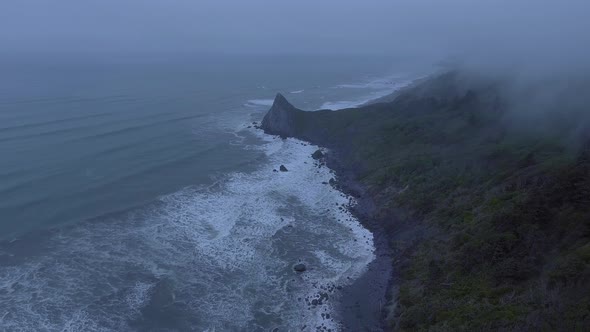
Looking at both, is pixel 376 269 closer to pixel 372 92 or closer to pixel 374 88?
pixel 372 92

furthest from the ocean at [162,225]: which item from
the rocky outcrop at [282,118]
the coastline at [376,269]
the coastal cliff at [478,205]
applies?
the coastal cliff at [478,205]

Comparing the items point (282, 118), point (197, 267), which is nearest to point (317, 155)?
point (282, 118)

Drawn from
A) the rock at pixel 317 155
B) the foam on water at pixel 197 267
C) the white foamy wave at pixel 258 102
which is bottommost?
the foam on water at pixel 197 267

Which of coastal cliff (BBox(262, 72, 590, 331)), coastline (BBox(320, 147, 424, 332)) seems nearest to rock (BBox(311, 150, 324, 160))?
coastal cliff (BBox(262, 72, 590, 331))

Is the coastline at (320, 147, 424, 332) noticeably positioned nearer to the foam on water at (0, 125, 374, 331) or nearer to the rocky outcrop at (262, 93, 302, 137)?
the foam on water at (0, 125, 374, 331)

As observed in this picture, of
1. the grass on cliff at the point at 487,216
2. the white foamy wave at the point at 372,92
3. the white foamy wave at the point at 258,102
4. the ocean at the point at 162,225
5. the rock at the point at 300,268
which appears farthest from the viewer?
the white foamy wave at the point at 258,102

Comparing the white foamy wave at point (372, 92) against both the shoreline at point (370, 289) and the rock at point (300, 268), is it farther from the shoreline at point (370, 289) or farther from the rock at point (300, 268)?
the rock at point (300, 268)

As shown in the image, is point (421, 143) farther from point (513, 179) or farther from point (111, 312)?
point (111, 312)
